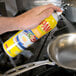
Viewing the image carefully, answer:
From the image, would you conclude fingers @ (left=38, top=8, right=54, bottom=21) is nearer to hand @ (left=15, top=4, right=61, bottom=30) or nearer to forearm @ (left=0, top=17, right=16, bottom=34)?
hand @ (left=15, top=4, right=61, bottom=30)

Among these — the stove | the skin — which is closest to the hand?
the skin

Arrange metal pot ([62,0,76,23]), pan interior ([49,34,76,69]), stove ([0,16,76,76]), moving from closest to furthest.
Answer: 1. stove ([0,16,76,76])
2. pan interior ([49,34,76,69])
3. metal pot ([62,0,76,23])

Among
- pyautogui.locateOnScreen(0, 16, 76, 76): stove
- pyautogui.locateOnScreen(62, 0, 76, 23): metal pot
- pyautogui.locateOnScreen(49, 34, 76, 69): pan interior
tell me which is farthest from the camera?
pyautogui.locateOnScreen(62, 0, 76, 23): metal pot

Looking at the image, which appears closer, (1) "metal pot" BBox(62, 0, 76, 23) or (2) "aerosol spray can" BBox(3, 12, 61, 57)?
(2) "aerosol spray can" BBox(3, 12, 61, 57)

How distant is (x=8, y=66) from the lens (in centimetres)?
47

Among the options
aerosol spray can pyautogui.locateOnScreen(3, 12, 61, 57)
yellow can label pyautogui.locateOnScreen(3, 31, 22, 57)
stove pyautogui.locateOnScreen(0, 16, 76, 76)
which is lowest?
stove pyautogui.locateOnScreen(0, 16, 76, 76)

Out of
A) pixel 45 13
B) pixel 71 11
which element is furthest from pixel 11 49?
pixel 71 11

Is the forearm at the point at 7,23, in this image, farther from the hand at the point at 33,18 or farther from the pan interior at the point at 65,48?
the pan interior at the point at 65,48

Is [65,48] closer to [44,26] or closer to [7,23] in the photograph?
[44,26]

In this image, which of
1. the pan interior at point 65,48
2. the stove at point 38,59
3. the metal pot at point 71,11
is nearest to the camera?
the stove at point 38,59

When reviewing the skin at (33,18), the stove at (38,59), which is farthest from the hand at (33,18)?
the stove at (38,59)

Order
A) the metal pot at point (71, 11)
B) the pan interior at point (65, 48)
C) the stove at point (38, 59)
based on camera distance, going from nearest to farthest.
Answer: the stove at point (38, 59) → the pan interior at point (65, 48) → the metal pot at point (71, 11)

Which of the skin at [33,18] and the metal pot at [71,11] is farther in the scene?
the metal pot at [71,11]

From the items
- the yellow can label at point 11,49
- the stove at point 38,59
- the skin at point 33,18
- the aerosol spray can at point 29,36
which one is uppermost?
the skin at point 33,18
